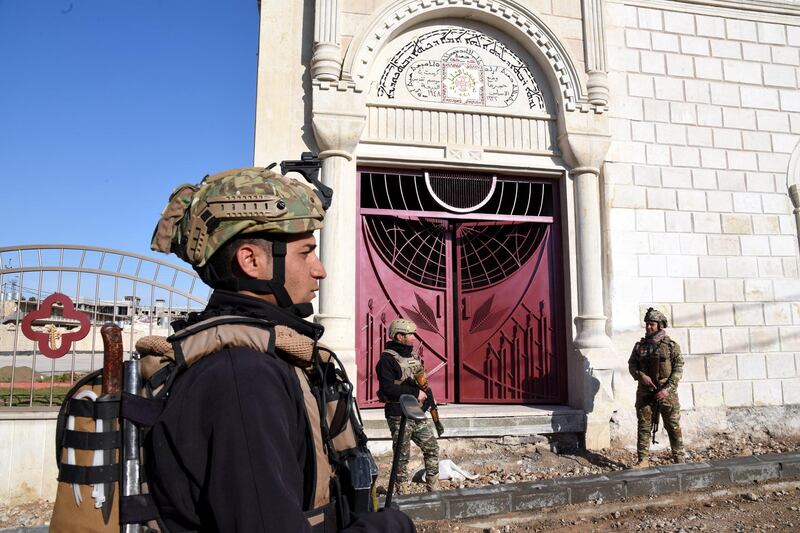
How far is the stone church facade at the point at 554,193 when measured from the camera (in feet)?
20.4

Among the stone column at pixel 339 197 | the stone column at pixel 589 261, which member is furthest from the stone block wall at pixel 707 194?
the stone column at pixel 339 197

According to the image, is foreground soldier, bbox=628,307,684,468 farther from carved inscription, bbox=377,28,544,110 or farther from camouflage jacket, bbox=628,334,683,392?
carved inscription, bbox=377,28,544,110

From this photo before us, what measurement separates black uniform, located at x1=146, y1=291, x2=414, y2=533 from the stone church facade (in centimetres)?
502

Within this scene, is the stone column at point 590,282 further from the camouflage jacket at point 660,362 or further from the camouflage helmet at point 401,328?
the camouflage helmet at point 401,328

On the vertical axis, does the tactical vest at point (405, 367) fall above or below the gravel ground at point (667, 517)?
above

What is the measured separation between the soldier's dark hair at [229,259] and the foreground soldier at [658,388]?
18.1ft

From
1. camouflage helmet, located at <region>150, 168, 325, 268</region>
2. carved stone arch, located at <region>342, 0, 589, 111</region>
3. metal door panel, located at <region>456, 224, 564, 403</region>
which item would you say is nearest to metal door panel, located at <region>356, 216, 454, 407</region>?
metal door panel, located at <region>456, 224, 564, 403</region>

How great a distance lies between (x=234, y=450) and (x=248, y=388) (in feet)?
0.36

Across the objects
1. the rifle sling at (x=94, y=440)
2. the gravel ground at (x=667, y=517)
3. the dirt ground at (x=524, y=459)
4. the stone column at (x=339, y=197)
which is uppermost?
the stone column at (x=339, y=197)

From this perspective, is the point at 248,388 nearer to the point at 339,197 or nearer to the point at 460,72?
the point at 339,197

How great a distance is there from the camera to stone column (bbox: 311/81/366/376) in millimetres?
5758

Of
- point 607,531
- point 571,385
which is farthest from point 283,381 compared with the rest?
point 571,385

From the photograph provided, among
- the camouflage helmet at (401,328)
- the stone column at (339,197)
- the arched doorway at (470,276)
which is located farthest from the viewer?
the arched doorway at (470,276)

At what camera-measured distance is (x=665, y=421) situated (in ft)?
18.8
